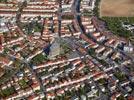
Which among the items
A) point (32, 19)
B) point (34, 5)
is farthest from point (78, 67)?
point (34, 5)

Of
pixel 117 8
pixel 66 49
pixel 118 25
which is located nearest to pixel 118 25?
pixel 118 25

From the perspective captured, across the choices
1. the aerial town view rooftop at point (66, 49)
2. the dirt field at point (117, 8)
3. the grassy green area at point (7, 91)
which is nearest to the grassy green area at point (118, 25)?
the aerial town view rooftop at point (66, 49)

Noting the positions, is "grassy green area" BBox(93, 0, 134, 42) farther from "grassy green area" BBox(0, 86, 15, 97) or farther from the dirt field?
"grassy green area" BBox(0, 86, 15, 97)

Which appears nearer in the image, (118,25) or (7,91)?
(7,91)

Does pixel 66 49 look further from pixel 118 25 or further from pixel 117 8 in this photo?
pixel 117 8

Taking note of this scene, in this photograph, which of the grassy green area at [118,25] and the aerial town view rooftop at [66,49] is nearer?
the aerial town view rooftop at [66,49]

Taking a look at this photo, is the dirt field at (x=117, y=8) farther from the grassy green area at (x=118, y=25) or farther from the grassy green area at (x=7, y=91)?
the grassy green area at (x=7, y=91)
